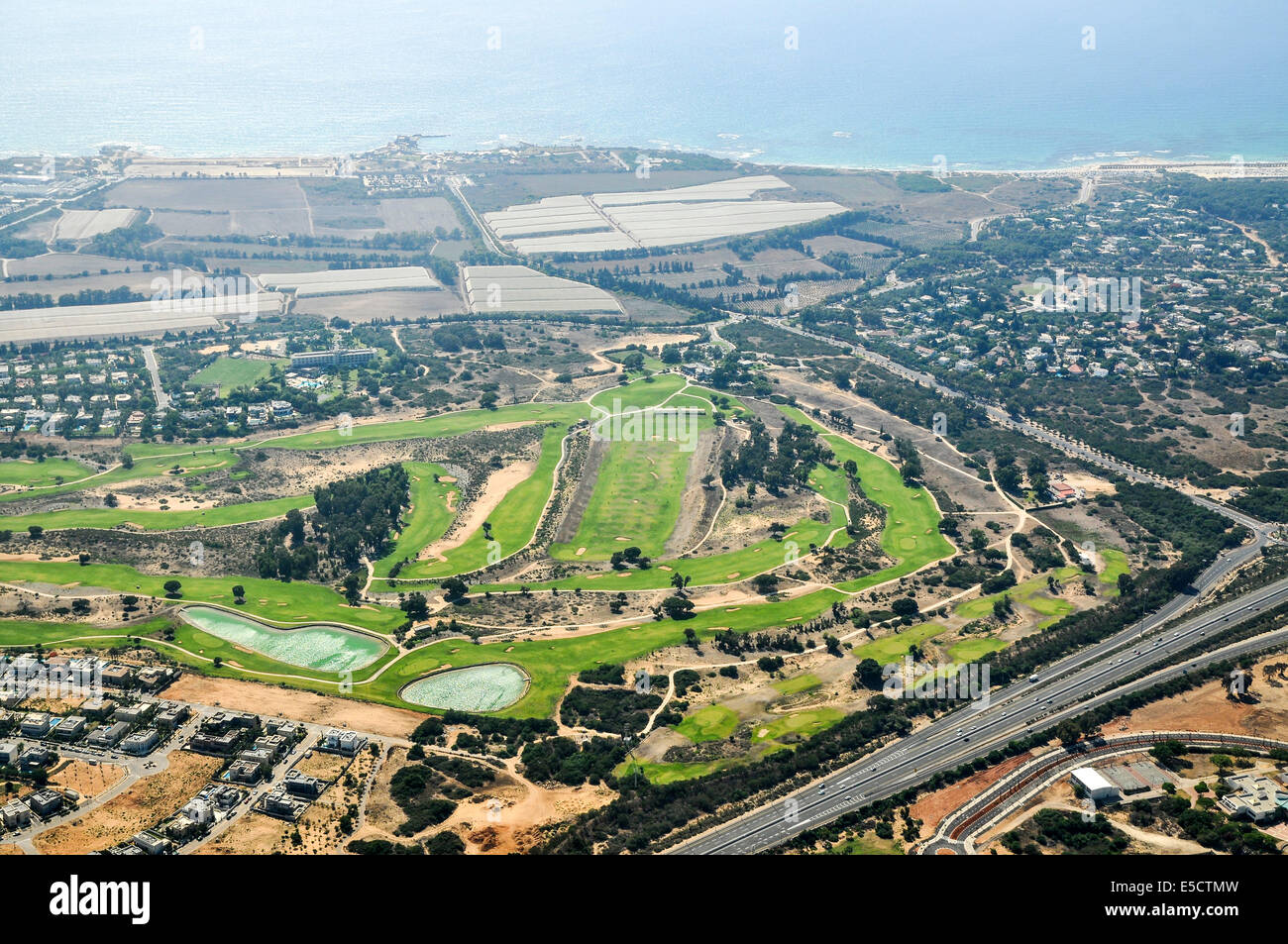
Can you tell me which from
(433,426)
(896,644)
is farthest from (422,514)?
(896,644)

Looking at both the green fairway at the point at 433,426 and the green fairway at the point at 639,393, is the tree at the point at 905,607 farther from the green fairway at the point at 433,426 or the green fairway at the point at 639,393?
the green fairway at the point at 639,393

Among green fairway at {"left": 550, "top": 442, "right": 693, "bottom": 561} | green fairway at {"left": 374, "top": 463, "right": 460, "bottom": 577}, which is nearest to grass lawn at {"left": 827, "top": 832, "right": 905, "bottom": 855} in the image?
green fairway at {"left": 550, "top": 442, "right": 693, "bottom": 561}

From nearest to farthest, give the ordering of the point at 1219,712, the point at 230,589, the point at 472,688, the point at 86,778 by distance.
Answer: the point at 86,778 → the point at 1219,712 → the point at 472,688 → the point at 230,589

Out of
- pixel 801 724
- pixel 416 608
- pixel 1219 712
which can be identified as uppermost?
pixel 416 608

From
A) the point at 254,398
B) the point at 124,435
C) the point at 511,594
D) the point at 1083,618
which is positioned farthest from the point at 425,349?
the point at 1083,618

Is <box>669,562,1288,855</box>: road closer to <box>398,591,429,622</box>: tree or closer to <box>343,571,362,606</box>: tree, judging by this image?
<box>398,591,429,622</box>: tree

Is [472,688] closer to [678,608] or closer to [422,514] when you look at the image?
[678,608]
